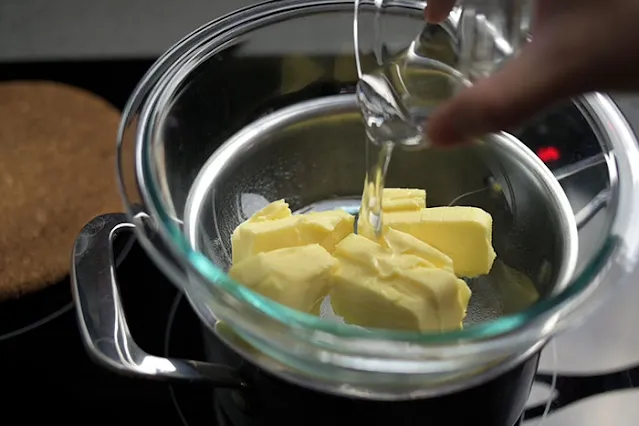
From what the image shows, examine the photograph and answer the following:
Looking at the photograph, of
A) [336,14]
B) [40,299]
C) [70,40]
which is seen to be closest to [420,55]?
[336,14]

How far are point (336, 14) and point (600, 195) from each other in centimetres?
35

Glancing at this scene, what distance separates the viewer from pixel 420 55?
0.69 metres

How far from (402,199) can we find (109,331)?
31 cm

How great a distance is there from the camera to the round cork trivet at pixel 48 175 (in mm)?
926

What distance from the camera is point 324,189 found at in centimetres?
88

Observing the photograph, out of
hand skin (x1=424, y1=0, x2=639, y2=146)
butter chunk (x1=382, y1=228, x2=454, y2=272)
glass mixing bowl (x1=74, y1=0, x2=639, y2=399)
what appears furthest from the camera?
butter chunk (x1=382, y1=228, x2=454, y2=272)

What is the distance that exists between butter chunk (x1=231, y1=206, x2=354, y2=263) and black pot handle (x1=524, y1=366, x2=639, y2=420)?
0.28 m

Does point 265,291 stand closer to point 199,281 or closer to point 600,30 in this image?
point 199,281

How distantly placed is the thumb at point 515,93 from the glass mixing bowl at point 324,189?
6.3 inches

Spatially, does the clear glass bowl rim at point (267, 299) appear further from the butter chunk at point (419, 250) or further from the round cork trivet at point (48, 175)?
the round cork trivet at point (48, 175)

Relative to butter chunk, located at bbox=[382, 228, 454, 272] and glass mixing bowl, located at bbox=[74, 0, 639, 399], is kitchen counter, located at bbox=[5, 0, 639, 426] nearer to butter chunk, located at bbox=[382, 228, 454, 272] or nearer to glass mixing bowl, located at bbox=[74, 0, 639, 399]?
glass mixing bowl, located at bbox=[74, 0, 639, 399]

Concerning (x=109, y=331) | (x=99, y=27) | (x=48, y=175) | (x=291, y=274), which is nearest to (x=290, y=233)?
(x=291, y=274)

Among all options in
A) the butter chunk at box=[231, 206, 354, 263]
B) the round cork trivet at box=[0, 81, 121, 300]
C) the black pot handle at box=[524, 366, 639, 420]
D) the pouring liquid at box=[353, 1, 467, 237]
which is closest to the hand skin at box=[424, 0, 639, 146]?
the pouring liquid at box=[353, 1, 467, 237]

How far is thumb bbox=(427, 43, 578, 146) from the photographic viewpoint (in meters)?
0.48
